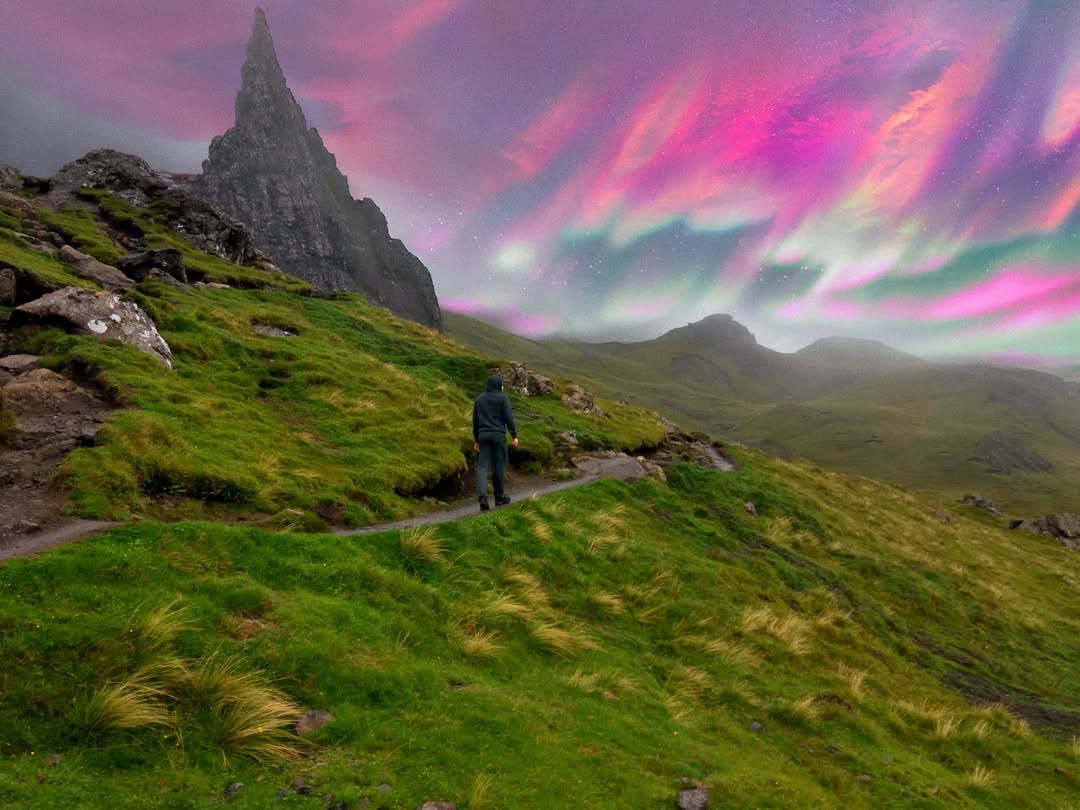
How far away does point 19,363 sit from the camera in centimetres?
1460

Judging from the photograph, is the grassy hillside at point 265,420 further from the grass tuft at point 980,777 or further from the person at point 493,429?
the grass tuft at point 980,777

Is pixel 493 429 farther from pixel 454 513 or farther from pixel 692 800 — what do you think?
pixel 692 800

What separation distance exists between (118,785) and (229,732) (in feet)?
3.41

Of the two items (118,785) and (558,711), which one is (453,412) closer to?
(558,711)

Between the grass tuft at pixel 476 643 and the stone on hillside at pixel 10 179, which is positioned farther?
the stone on hillside at pixel 10 179

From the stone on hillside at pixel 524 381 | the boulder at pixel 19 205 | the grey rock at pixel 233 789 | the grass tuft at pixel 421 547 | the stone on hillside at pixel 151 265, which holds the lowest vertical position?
the grey rock at pixel 233 789

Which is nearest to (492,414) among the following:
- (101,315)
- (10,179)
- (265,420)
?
(265,420)

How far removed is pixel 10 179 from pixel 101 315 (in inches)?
2268

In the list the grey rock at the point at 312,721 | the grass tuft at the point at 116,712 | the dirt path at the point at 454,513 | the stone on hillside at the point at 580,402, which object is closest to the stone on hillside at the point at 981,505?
the stone on hillside at the point at 580,402

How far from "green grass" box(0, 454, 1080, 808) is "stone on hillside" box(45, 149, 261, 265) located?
5334 centimetres

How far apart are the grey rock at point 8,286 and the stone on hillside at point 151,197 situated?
3923 centimetres

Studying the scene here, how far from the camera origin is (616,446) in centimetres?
3025

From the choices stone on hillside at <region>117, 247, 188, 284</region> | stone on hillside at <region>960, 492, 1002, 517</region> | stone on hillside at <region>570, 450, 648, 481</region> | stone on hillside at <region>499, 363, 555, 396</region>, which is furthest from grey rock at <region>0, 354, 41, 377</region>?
stone on hillside at <region>960, 492, 1002, 517</region>

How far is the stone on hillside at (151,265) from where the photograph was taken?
32.1 meters
